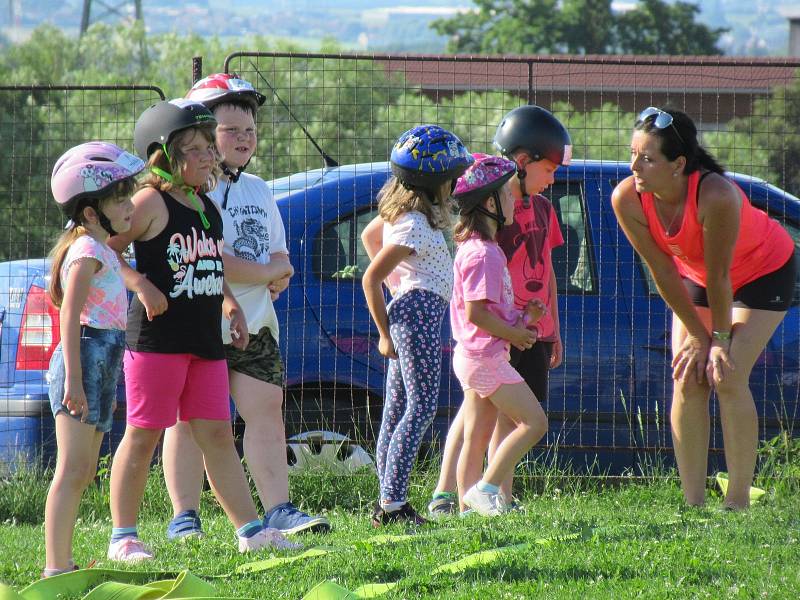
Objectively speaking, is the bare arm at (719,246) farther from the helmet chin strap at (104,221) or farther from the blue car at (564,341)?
the helmet chin strap at (104,221)

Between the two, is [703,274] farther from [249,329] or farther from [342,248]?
[249,329]

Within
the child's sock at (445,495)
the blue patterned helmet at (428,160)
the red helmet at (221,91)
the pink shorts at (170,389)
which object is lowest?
the child's sock at (445,495)

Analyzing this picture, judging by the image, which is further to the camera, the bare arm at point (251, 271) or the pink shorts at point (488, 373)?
the pink shorts at point (488, 373)

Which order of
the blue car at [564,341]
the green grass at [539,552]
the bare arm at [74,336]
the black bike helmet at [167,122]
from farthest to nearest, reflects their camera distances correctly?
1. the blue car at [564,341]
2. the black bike helmet at [167,122]
3. the bare arm at [74,336]
4. the green grass at [539,552]

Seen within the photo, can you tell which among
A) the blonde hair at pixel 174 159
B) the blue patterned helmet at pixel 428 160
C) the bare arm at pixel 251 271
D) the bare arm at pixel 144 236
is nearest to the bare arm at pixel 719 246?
the blue patterned helmet at pixel 428 160

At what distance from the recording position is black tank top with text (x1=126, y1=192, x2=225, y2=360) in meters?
4.43

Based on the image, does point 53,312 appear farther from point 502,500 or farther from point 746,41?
point 746,41

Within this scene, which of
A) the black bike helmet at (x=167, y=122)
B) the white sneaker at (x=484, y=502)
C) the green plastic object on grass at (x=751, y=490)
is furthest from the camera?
the green plastic object on grass at (x=751, y=490)

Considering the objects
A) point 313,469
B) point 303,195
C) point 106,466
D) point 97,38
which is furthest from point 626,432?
point 97,38

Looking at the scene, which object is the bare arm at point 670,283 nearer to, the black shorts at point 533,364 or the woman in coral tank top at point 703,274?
the woman in coral tank top at point 703,274

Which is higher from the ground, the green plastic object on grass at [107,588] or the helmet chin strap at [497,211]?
the helmet chin strap at [497,211]

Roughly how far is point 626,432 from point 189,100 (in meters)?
2.94

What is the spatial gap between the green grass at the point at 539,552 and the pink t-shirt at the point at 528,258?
969 mm

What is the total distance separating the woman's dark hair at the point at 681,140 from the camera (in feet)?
16.6
